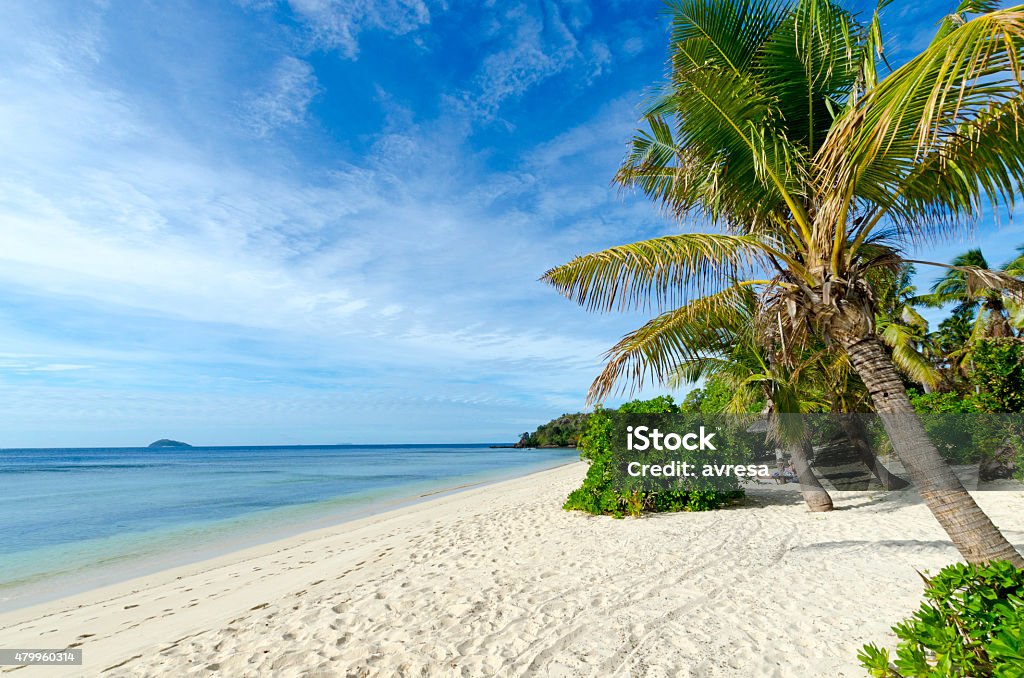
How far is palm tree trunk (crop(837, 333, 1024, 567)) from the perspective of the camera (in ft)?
12.1

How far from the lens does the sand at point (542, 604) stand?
156 inches

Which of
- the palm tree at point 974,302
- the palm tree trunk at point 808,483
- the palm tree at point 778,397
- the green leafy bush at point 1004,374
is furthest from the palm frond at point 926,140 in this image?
the palm tree at point 974,302

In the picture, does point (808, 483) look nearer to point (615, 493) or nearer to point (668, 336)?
point (615, 493)

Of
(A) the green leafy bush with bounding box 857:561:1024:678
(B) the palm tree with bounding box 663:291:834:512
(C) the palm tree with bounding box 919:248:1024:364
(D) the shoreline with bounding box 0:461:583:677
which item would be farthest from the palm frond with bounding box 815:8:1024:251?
(C) the palm tree with bounding box 919:248:1024:364

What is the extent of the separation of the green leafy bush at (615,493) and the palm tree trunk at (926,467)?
6255 millimetres

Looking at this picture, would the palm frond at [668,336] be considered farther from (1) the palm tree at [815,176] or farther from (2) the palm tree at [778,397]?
(2) the palm tree at [778,397]

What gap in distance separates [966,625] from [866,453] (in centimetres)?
1199

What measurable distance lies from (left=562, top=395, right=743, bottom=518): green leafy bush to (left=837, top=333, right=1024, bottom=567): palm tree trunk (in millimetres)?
6255

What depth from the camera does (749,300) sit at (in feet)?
18.3

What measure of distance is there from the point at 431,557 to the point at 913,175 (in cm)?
724

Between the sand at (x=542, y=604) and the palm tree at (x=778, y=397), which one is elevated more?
the palm tree at (x=778, y=397)

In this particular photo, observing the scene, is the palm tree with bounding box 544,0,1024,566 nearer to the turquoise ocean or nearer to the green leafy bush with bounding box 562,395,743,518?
the green leafy bush with bounding box 562,395,743,518

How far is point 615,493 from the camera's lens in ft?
33.1

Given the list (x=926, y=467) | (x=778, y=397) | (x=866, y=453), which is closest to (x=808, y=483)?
(x=778, y=397)
